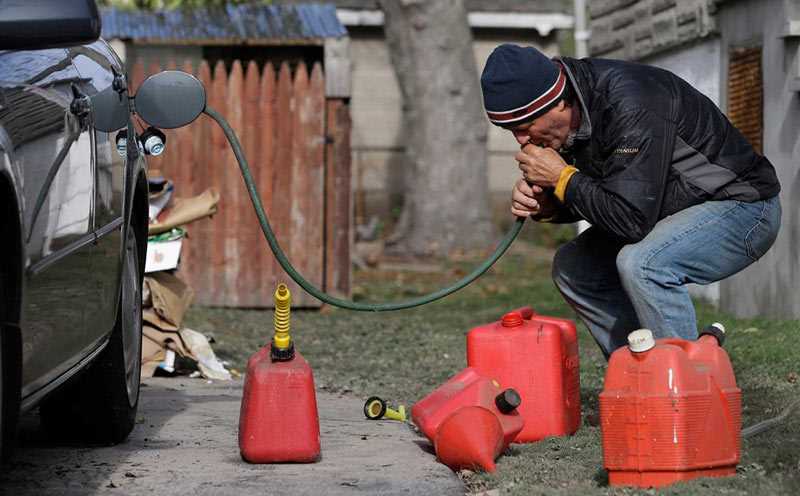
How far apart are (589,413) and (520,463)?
1.05 metres

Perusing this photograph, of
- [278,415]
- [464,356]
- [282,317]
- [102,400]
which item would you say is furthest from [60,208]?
[464,356]

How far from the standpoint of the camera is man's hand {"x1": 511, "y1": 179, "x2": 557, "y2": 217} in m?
5.43

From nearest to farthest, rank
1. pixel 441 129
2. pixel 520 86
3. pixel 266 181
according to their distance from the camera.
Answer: pixel 520 86, pixel 266 181, pixel 441 129

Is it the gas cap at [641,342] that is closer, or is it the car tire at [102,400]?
the gas cap at [641,342]

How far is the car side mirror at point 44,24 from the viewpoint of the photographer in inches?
143

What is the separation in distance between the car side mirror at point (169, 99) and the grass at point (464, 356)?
65.3 inches

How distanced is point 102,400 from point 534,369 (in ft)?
5.34

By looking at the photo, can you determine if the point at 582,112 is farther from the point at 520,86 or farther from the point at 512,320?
the point at 512,320

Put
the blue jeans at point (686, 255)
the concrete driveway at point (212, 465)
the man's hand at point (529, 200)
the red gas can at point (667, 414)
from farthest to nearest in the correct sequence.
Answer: the man's hand at point (529, 200), the blue jeans at point (686, 255), the concrete driveway at point (212, 465), the red gas can at point (667, 414)

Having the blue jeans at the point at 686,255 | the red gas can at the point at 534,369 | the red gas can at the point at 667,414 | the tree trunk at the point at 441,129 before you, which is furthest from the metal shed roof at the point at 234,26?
the red gas can at the point at 667,414

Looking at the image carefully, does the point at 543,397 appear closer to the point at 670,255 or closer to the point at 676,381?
the point at 670,255

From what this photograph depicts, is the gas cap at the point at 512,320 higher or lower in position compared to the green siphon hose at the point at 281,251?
lower

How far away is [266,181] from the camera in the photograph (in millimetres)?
11781

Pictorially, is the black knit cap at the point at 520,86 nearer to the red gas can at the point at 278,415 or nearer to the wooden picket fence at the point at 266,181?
the red gas can at the point at 278,415
